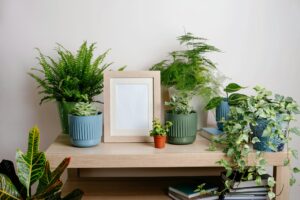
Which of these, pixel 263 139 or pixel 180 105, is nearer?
pixel 263 139

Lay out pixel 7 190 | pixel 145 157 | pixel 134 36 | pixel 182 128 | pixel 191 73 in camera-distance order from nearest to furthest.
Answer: pixel 7 190 < pixel 145 157 < pixel 182 128 < pixel 191 73 < pixel 134 36

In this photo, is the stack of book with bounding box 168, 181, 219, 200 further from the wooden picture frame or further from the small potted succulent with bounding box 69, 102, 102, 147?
the small potted succulent with bounding box 69, 102, 102, 147

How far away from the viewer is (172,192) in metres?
1.38

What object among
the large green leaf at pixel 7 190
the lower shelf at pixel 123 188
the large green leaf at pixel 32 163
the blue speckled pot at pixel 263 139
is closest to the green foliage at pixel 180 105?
the blue speckled pot at pixel 263 139

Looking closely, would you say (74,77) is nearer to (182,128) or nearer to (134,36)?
(134,36)

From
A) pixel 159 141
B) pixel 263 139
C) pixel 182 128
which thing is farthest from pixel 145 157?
pixel 263 139

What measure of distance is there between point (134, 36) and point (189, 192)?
76cm

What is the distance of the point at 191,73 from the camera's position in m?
1.40

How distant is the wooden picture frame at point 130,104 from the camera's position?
133 centimetres

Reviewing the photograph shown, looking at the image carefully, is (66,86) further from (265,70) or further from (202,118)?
(265,70)

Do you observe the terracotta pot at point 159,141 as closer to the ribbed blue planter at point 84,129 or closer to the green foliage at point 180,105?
the green foliage at point 180,105

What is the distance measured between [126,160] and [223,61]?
74 cm

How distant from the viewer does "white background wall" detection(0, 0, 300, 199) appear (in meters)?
1.54

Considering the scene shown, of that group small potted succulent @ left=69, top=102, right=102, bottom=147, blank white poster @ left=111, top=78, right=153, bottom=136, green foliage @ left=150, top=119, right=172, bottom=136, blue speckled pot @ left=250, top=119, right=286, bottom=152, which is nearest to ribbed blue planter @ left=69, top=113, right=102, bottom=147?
small potted succulent @ left=69, top=102, right=102, bottom=147
